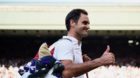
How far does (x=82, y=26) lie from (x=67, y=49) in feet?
0.62

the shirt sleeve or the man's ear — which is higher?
the man's ear

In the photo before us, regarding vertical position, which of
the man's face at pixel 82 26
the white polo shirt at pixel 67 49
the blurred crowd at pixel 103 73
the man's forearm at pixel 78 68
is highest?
the man's face at pixel 82 26

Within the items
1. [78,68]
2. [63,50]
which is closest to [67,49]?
[63,50]

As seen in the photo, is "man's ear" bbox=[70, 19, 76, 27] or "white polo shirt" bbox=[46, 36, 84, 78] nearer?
"white polo shirt" bbox=[46, 36, 84, 78]

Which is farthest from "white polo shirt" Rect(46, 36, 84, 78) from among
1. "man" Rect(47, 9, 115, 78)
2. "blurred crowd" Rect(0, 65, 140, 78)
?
"blurred crowd" Rect(0, 65, 140, 78)

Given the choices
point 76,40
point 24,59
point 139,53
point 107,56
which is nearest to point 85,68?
point 107,56

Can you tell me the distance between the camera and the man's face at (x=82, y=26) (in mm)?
2318

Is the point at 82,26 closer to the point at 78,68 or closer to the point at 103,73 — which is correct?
the point at 78,68

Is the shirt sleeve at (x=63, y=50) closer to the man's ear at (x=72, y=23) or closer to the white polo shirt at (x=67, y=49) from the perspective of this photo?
the white polo shirt at (x=67, y=49)

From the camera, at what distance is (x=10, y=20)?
2322cm

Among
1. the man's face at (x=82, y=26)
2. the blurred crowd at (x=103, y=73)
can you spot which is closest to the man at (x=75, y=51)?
the man's face at (x=82, y=26)

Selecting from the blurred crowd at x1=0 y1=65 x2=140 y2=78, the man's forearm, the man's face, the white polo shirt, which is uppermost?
the man's face

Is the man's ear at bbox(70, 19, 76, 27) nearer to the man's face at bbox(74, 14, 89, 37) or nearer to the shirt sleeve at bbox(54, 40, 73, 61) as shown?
the man's face at bbox(74, 14, 89, 37)

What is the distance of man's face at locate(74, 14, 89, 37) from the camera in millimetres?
2318
